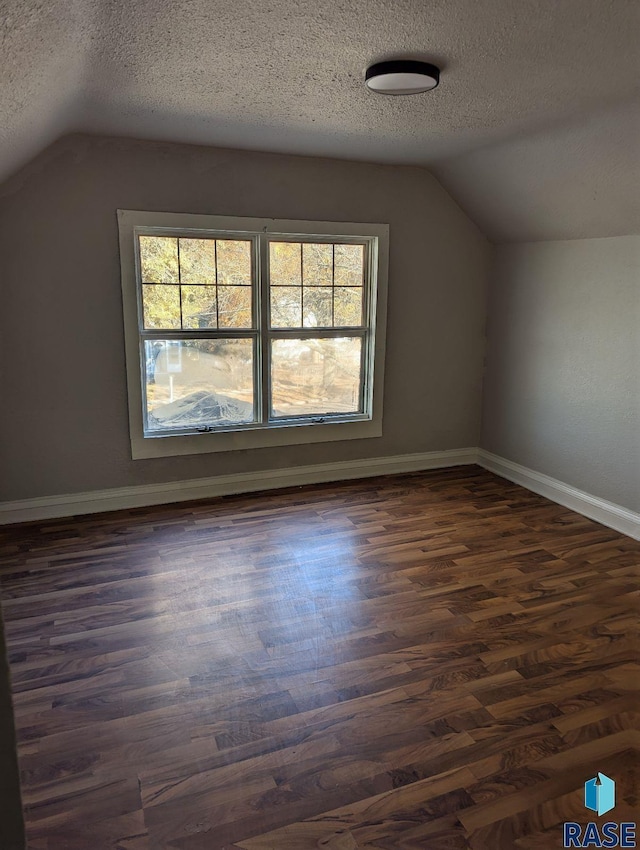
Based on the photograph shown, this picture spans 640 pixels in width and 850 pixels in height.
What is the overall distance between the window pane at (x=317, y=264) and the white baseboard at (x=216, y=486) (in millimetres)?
1375

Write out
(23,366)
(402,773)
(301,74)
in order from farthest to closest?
(23,366)
(301,74)
(402,773)

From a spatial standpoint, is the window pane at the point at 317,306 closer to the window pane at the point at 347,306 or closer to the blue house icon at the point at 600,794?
the window pane at the point at 347,306

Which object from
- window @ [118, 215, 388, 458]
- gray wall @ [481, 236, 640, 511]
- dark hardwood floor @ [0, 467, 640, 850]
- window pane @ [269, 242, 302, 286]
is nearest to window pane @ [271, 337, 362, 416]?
window @ [118, 215, 388, 458]

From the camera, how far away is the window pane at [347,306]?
4402 millimetres

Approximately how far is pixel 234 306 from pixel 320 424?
42.2 inches

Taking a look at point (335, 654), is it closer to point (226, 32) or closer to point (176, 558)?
point (176, 558)

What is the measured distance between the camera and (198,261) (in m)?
3.96

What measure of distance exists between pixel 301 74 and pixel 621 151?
1.71 meters

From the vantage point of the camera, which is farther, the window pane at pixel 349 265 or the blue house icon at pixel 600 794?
the window pane at pixel 349 265

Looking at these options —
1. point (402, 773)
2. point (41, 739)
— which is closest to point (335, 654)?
point (402, 773)

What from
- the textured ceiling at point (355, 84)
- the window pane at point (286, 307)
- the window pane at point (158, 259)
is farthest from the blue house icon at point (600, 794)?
the window pane at point (158, 259)

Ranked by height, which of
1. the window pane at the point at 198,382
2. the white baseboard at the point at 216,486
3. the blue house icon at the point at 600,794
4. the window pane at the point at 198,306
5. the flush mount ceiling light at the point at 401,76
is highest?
the flush mount ceiling light at the point at 401,76

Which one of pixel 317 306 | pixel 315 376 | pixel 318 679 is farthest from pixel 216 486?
pixel 318 679

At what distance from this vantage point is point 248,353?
4215 millimetres
